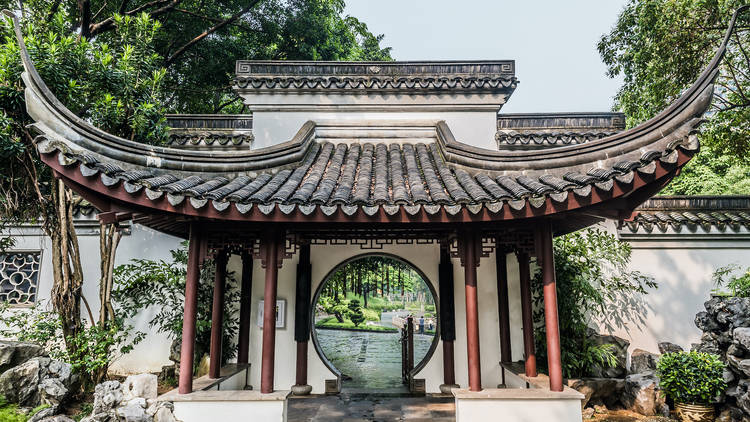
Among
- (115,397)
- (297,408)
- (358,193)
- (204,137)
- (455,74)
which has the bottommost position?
(297,408)

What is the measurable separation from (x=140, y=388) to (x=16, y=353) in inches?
91.8

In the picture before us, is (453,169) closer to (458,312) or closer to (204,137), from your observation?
(458,312)

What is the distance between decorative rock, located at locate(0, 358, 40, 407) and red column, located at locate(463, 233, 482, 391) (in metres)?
4.89

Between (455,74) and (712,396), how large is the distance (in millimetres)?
5727

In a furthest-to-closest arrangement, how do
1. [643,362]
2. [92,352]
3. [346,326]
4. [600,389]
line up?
[346,326], [643,362], [600,389], [92,352]

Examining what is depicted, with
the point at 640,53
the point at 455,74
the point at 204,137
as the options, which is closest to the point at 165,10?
the point at 204,137

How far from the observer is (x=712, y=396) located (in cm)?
509

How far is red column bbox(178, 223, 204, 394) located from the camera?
4043 mm

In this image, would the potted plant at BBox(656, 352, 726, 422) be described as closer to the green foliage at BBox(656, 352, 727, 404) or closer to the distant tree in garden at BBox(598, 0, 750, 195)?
the green foliage at BBox(656, 352, 727, 404)

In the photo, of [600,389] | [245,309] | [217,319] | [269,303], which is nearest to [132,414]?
[217,319]

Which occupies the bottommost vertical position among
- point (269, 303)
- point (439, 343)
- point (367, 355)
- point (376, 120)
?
point (367, 355)

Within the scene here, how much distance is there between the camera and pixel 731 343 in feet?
17.7

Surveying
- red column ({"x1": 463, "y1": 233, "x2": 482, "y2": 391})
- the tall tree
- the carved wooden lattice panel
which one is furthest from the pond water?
the carved wooden lattice panel

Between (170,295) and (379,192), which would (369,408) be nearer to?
(379,192)
